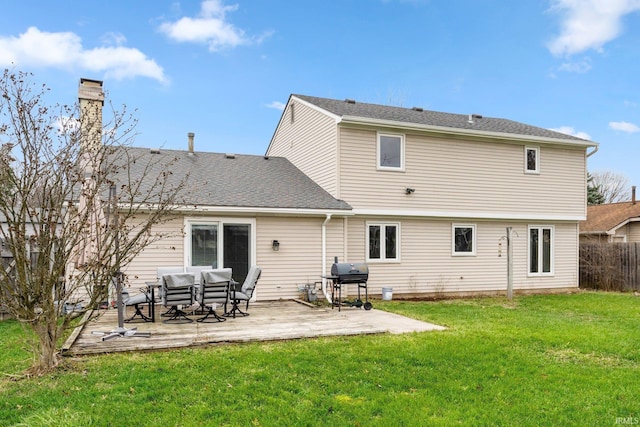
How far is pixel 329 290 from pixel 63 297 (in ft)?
23.6

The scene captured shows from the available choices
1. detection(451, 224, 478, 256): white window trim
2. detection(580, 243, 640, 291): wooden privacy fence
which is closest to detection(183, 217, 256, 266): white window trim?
detection(451, 224, 478, 256): white window trim

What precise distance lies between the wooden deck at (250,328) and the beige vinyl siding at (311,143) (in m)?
4.19

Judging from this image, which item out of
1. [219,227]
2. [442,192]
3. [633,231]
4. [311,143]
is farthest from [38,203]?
[633,231]

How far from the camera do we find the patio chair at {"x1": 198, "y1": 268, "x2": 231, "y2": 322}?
7.85 meters

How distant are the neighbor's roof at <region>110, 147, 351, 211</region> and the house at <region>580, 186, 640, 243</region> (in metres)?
14.1

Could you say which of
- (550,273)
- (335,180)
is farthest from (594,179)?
(335,180)

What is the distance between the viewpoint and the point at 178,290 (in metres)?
7.63

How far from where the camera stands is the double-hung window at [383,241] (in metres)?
12.5

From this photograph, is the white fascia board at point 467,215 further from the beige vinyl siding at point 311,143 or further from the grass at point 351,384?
the grass at point 351,384

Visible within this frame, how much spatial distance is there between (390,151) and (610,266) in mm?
9364

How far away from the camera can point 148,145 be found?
13.4m

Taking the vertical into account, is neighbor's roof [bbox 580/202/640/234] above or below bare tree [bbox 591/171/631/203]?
below

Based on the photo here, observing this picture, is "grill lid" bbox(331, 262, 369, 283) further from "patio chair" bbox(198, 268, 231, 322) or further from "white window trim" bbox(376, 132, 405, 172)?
"white window trim" bbox(376, 132, 405, 172)

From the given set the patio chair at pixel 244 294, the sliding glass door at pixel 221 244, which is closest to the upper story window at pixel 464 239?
the sliding glass door at pixel 221 244
